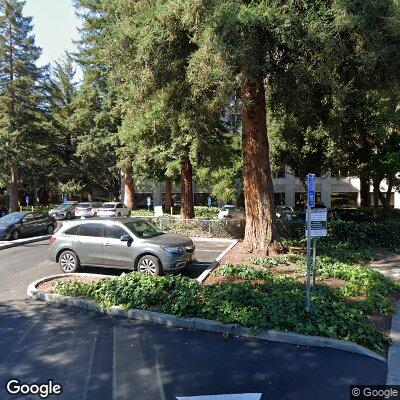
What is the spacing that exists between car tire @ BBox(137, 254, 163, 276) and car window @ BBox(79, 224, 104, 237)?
4.95 feet

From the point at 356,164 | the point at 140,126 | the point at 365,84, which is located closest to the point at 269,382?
the point at 365,84

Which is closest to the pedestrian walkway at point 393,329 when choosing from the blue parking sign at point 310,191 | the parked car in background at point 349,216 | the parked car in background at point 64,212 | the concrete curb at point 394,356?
the concrete curb at point 394,356

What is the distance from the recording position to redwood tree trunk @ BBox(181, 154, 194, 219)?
23.7 meters

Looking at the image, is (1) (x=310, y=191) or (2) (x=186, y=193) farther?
(2) (x=186, y=193)

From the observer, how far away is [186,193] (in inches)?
947

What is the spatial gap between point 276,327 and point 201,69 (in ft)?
21.4

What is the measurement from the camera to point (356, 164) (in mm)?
20859

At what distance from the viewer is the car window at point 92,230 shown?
1123 centimetres

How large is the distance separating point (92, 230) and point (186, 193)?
13.0 m

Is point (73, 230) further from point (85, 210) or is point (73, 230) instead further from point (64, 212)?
point (64, 212)

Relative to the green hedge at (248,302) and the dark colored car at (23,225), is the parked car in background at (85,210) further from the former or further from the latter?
the green hedge at (248,302)

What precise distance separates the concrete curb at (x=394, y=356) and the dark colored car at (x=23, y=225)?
1732 cm

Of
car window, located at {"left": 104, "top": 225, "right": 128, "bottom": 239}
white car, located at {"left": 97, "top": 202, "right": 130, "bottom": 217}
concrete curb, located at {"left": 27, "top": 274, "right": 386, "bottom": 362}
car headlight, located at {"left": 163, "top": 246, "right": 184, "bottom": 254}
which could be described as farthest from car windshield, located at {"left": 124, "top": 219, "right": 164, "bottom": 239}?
white car, located at {"left": 97, "top": 202, "right": 130, "bottom": 217}

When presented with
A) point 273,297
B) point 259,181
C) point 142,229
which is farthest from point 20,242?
point 273,297
